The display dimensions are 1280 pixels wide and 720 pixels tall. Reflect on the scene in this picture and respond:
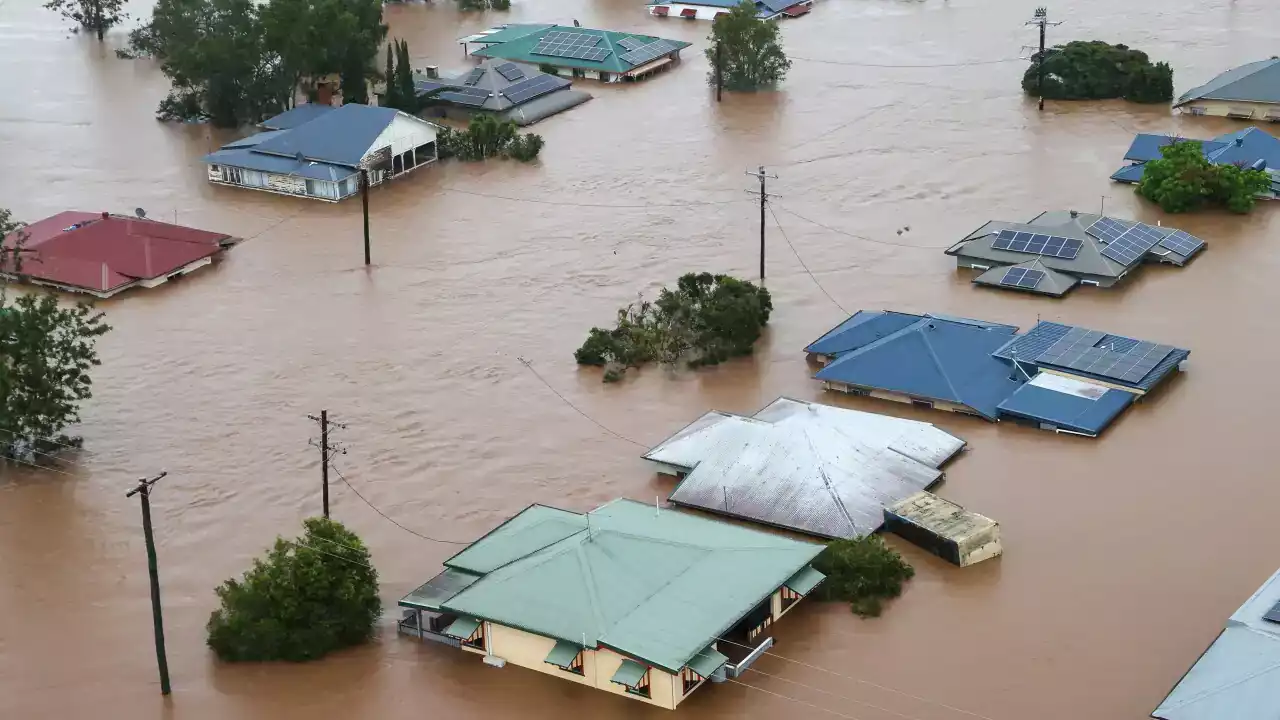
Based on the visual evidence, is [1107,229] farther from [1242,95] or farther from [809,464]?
[809,464]

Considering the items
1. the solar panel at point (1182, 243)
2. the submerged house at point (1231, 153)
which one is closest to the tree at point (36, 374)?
the solar panel at point (1182, 243)

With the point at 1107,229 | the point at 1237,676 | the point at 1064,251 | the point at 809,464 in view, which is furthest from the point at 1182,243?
the point at 1237,676

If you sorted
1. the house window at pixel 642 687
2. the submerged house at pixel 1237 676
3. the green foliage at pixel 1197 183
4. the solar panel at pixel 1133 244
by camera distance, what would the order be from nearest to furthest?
the submerged house at pixel 1237 676
the house window at pixel 642 687
the solar panel at pixel 1133 244
the green foliage at pixel 1197 183

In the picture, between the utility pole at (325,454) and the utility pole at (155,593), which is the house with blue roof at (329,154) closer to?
the utility pole at (325,454)

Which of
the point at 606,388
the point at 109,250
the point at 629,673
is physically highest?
the point at 109,250

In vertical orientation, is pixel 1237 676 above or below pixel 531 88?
below

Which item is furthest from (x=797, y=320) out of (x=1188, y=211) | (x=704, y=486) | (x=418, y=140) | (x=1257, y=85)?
(x=1257, y=85)

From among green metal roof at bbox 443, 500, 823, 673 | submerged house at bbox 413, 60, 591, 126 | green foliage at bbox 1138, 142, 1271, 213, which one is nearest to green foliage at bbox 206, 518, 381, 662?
green metal roof at bbox 443, 500, 823, 673
